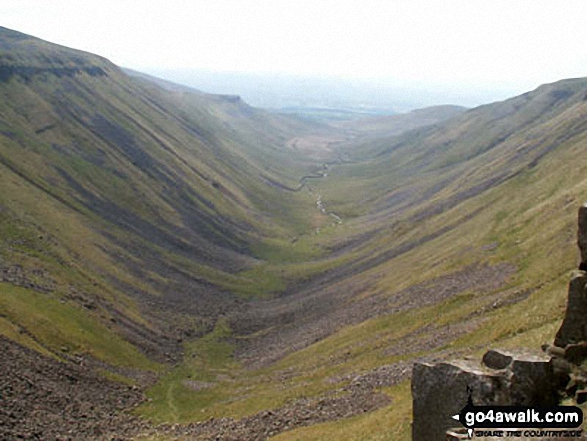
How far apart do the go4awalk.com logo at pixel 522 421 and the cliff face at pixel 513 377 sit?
0.74 m

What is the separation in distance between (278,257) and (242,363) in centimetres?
9217

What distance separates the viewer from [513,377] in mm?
24734

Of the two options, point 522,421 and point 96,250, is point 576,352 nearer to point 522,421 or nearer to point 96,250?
point 522,421

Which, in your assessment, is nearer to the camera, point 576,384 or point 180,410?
point 576,384

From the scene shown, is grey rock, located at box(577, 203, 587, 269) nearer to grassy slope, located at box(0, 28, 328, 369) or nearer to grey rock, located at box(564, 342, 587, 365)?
grey rock, located at box(564, 342, 587, 365)

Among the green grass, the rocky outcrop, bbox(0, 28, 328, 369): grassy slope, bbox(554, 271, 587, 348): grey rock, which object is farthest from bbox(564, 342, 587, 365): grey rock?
bbox(0, 28, 328, 369): grassy slope

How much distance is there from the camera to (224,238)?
7470 inches

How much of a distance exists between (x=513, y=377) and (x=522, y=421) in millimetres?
2424

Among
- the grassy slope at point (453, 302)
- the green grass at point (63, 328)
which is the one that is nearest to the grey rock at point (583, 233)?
the grassy slope at point (453, 302)

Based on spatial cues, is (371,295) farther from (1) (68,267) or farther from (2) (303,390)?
(1) (68,267)

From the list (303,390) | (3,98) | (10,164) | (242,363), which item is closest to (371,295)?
(242,363)

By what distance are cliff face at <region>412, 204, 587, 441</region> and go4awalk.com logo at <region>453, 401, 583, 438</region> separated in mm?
736

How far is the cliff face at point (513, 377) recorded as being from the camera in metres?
24.6

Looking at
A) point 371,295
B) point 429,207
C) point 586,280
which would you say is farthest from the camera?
point 429,207
